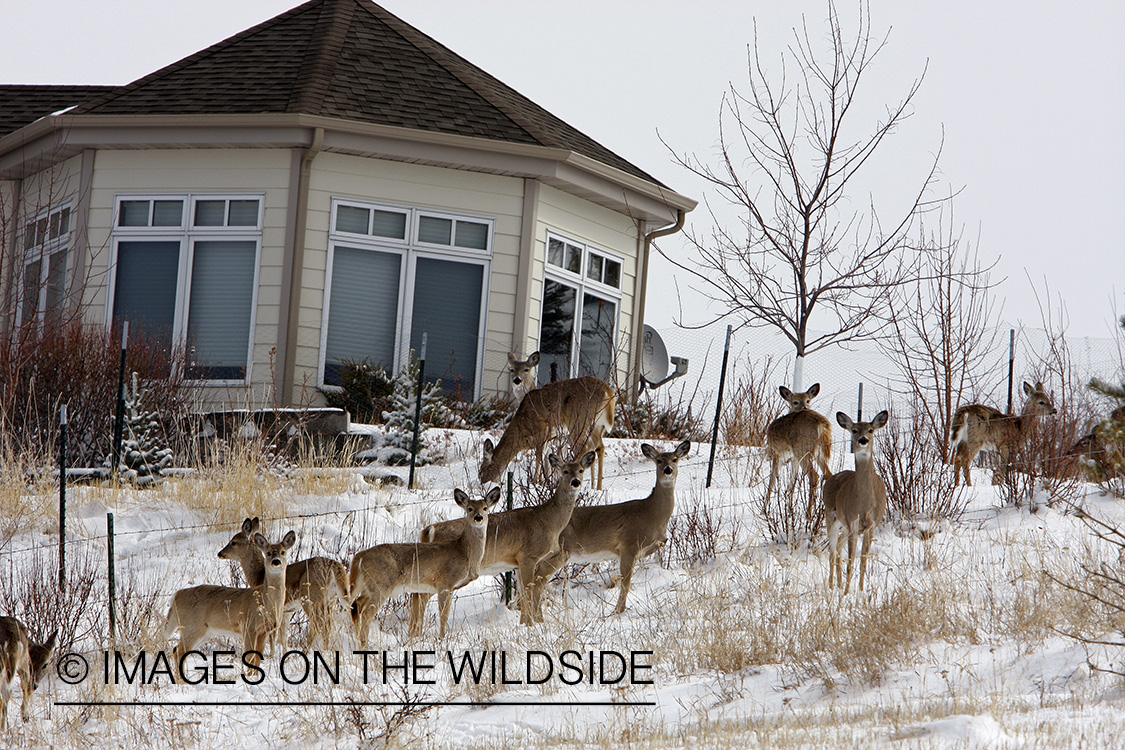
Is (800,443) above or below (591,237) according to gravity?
below

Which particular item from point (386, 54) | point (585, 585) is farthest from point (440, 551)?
point (386, 54)

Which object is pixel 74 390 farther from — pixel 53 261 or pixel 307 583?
pixel 307 583

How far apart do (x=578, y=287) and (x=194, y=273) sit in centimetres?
531

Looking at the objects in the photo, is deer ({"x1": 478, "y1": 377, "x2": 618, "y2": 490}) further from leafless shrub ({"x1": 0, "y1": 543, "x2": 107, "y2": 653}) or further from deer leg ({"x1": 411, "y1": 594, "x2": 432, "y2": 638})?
leafless shrub ({"x1": 0, "y1": 543, "x2": 107, "y2": 653})

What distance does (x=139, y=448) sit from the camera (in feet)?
41.8

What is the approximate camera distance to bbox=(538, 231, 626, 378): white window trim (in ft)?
56.5

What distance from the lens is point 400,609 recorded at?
9703mm

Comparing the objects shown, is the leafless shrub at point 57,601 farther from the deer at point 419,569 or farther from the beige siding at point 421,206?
the beige siding at point 421,206

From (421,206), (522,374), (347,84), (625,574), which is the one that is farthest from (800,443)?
(347,84)

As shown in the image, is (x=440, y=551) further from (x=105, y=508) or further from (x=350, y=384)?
(x=350, y=384)

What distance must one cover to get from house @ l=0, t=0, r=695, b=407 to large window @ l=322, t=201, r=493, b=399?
0.02 metres

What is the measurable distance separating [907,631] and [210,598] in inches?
170

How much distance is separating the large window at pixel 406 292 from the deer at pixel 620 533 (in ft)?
22.9

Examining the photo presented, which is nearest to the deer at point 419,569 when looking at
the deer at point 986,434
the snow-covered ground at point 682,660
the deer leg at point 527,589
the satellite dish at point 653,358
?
the snow-covered ground at point 682,660
